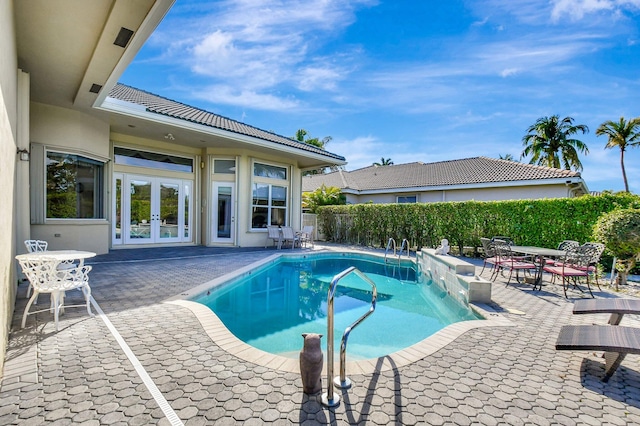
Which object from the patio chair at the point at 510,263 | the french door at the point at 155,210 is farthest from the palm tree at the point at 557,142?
the french door at the point at 155,210

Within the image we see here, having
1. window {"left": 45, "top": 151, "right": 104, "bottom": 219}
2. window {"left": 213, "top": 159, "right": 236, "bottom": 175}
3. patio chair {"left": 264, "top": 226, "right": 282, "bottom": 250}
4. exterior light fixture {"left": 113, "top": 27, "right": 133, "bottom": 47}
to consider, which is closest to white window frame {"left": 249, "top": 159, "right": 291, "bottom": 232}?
patio chair {"left": 264, "top": 226, "right": 282, "bottom": 250}

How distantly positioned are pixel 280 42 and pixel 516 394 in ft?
37.7

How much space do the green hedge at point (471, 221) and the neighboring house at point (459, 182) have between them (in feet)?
16.2

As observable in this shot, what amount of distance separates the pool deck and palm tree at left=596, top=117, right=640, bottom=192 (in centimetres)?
3618

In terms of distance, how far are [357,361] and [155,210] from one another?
11411mm

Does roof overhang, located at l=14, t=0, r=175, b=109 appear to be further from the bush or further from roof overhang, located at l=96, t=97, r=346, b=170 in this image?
the bush

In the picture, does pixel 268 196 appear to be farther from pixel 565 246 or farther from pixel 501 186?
pixel 501 186

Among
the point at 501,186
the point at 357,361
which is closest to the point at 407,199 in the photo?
the point at 501,186

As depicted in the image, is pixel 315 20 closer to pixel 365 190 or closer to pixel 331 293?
pixel 331 293

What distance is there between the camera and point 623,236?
7086mm

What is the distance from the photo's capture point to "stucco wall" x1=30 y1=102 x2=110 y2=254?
8453 mm

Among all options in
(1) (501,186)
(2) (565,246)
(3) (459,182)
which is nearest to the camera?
(2) (565,246)

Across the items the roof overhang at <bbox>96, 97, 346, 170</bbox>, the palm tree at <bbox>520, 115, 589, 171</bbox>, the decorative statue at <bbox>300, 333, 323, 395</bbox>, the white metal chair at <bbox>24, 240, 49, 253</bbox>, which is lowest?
the decorative statue at <bbox>300, 333, 323, 395</bbox>

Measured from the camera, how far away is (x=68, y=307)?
15.9ft
